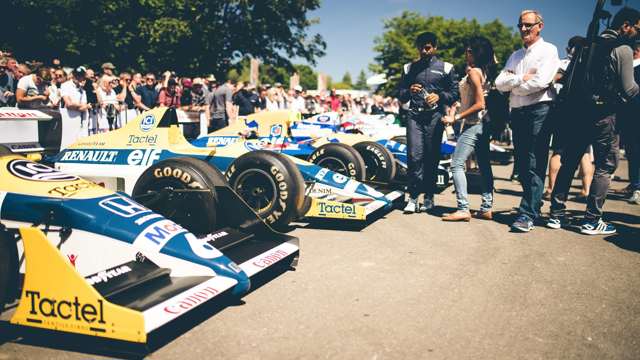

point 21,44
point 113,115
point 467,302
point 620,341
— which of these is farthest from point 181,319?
point 21,44

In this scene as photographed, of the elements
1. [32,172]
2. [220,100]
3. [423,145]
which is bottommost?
[32,172]

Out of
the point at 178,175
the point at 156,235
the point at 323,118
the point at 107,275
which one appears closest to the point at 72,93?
the point at 323,118

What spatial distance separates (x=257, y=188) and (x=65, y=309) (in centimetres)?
251

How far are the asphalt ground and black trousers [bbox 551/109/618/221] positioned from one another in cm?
47

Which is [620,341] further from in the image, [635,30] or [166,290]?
[635,30]

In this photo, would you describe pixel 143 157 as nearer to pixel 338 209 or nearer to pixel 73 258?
pixel 338 209

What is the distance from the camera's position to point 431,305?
3.28 meters

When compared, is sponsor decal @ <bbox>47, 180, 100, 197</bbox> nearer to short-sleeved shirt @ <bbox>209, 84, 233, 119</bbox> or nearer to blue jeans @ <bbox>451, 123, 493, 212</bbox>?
blue jeans @ <bbox>451, 123, 493, 212</bbox>

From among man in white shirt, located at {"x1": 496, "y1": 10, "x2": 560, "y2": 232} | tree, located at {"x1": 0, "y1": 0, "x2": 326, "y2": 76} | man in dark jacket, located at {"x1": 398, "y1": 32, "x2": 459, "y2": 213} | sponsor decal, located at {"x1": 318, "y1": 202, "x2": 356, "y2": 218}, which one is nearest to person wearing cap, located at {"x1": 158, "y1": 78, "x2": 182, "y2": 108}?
man in dark jacket, located at {"x1": 398, "y1": 32, "x2": 459, "y2": 213}

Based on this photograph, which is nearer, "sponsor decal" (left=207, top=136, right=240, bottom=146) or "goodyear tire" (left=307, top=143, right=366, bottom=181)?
"goodyear tire" (left=307, top=143, right=366, bottom=181)

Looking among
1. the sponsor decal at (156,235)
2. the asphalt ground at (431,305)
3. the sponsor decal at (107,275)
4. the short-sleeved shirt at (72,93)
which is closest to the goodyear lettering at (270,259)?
the asphalt ground at (431,305)

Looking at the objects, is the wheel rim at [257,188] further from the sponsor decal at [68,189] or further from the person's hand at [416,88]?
the person's hand at [416,88]

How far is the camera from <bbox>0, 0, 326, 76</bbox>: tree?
2753 cm

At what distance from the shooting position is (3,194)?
10.4 ft
